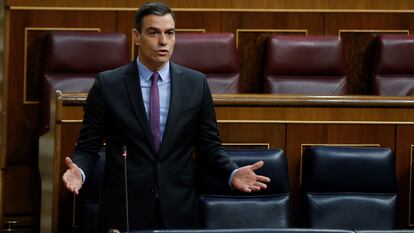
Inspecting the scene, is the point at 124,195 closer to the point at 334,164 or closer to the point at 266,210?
the point at 266,210

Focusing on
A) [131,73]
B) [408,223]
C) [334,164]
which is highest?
[131,73]

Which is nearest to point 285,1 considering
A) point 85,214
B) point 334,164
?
point 334,164

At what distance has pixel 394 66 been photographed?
215cm

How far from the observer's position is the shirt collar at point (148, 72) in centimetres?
132

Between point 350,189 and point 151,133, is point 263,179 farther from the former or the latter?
point 350,189

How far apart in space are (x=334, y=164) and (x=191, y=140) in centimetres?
36

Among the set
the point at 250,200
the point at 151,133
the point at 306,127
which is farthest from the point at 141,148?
the point at 306,127

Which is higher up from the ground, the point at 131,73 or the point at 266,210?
the point at 131,73

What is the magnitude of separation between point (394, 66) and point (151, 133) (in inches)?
39.8

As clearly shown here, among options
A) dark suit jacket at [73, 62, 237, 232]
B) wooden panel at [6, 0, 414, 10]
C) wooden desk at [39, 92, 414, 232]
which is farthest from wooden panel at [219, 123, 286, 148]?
wooden panel at [6, 0, 414, 10]

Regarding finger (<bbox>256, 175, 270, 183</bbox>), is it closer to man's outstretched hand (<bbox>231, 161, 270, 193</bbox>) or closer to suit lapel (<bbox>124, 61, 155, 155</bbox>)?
man's outstretched hand (<bbox>231, 161, 270, 193</bbox>)

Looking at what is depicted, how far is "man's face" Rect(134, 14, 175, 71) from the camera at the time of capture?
1291 mm

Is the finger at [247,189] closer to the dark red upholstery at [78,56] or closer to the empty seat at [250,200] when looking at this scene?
the empty seat at [250,200]

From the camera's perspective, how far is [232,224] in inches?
60.7
